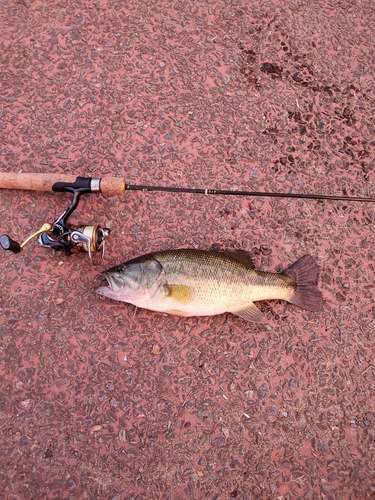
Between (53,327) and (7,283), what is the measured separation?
42cm

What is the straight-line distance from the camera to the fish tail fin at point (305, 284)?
98.7 inches

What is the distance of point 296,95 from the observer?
2.96 m

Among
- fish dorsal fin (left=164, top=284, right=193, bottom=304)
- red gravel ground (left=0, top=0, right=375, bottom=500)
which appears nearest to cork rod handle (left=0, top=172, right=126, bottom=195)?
red gravel ground (left=0, top=0, right=375, bottom=500)

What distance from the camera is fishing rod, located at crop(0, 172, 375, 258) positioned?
2.36 meters

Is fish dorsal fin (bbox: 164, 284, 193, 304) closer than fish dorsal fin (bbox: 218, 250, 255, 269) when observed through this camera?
Yes

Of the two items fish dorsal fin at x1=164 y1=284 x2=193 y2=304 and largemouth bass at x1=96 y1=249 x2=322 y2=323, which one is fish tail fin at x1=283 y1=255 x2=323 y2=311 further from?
fish dorsal fin at x1=164 y1=284 x2=193 y2=304

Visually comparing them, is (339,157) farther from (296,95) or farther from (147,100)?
(147,100)

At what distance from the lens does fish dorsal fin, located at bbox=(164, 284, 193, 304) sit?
7.72 feet

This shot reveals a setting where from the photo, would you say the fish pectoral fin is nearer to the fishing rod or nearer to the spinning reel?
the fishing rod

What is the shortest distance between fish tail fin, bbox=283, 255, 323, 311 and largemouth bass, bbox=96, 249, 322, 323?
8 cm

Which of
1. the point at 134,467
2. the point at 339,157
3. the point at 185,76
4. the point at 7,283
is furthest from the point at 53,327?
the point at 339,157

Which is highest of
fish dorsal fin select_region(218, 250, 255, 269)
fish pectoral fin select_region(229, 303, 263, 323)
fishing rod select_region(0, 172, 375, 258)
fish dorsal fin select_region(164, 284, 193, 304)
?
fishing rod select_region(0, 172, 375, 258)

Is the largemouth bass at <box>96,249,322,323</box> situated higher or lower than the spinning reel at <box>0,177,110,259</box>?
lower

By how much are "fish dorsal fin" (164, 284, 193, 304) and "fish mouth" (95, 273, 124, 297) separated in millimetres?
285
